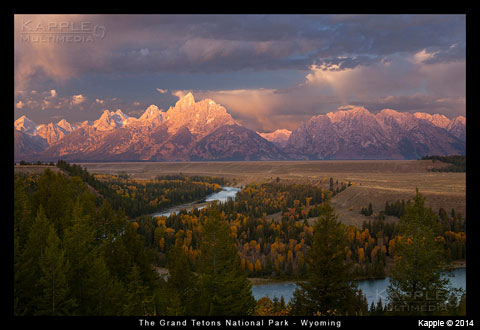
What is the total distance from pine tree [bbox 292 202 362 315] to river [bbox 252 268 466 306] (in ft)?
101

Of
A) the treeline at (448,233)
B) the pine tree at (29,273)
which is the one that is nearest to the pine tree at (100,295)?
the pine tree at (29,273)

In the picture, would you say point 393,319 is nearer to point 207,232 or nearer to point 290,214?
point 207,232

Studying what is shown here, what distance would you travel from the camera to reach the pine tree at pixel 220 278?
106ft

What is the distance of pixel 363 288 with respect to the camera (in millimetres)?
65188

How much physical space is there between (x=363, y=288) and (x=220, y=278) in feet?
140

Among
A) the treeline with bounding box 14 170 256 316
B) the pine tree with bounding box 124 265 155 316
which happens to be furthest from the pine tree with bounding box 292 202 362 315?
the pine tree with bounding box 124 265 155 316

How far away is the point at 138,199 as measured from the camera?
166m

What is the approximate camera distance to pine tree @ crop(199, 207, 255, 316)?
3219cm

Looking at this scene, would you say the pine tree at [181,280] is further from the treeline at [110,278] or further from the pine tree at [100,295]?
the pine tree at [100,295]

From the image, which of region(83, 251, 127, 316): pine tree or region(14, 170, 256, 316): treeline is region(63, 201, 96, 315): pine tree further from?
region(83, 251, 127, 316): pine tree

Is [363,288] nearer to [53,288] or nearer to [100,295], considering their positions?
[100,295]

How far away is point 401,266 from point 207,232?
1855 centimetres

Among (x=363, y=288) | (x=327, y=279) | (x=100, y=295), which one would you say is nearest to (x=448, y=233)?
(x=363, y=288)
